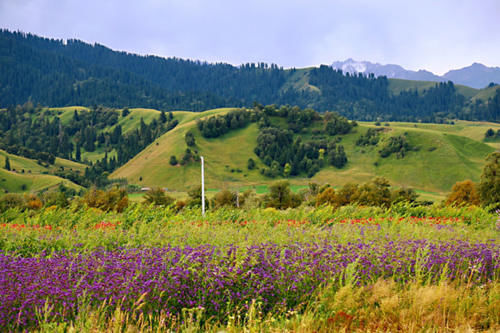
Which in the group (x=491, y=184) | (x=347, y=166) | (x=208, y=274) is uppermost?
(x=208, y=274)

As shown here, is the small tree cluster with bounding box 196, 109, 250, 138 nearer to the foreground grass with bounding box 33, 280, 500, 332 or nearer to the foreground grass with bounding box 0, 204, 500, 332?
the foreground grass with bounding box 0, 204, 500, 332

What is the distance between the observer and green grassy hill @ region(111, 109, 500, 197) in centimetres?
12231

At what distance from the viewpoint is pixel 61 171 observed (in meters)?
155

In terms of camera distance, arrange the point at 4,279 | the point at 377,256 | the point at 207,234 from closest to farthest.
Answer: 1. the point at 4,279
2. the point at 377,256
3. the point at 207,234

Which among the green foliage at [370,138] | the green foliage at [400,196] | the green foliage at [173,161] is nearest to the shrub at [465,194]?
the green foliage at [400,196]

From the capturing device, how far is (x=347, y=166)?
447ft

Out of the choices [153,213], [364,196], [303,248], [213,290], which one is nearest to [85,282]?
[213,290]

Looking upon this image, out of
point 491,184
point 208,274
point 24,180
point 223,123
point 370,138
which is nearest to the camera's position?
point 208,274

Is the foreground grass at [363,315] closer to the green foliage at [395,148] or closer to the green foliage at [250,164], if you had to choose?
the green foliage at [250,164]

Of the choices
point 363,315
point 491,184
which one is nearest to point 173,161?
point 491,184

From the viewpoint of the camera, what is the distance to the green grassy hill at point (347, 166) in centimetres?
12231

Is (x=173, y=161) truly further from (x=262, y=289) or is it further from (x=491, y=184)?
(x=262, y=289)

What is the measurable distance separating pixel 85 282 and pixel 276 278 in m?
2.74

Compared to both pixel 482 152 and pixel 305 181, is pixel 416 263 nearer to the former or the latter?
pixel 305 181
